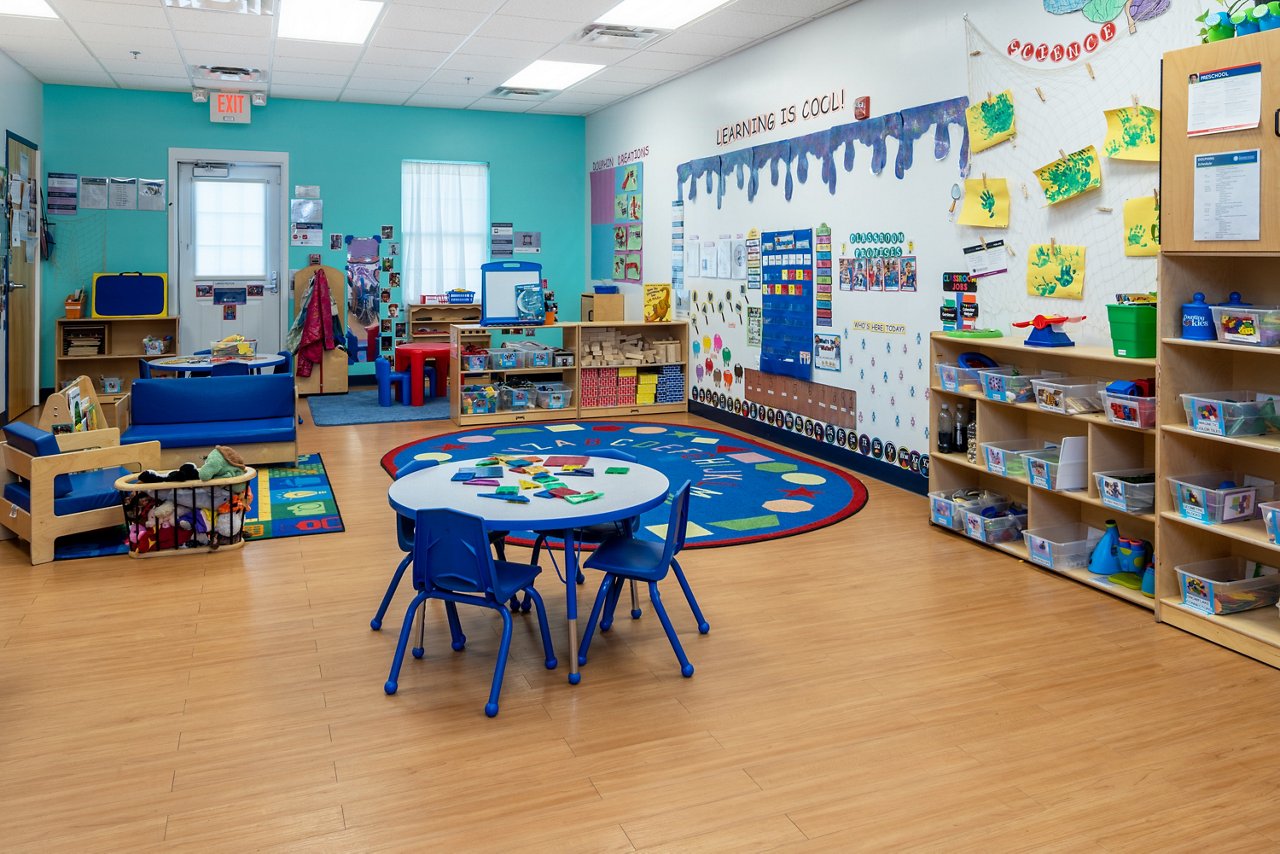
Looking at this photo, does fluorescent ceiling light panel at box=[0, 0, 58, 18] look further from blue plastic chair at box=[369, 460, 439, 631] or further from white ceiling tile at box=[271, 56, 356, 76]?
blue plastic chair at box=[369, 460, 439, 631]

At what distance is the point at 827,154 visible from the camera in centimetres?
746

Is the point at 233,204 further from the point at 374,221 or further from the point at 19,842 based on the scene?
the point at 19,842

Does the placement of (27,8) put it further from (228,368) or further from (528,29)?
(528,29)

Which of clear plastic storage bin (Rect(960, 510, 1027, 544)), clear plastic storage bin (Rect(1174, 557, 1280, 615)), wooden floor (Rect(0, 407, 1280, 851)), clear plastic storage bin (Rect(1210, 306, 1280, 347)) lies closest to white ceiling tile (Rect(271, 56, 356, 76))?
wooden floor (Rect(0, 407, 1280, 851))

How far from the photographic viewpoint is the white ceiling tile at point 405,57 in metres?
8.88

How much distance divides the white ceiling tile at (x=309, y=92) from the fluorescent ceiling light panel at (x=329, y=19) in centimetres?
229

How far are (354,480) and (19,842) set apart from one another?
4.43 m

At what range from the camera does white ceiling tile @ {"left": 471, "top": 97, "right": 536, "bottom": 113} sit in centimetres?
1136

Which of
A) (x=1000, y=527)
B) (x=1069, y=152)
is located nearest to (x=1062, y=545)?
(x=1000, y=527)

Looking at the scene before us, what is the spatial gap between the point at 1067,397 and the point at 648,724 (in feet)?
8.68

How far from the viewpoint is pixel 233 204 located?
1127cm

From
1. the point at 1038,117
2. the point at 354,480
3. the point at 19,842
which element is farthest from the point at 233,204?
the point at 19,842

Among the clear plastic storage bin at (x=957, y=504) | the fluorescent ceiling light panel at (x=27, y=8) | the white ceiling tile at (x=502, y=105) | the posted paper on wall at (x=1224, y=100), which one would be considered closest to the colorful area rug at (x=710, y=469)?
the clear plastic storage bin at (x=957, y=504)

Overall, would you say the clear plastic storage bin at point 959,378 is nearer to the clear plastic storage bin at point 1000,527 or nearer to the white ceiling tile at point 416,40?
the clear plastic storage bin at point 1000,527
